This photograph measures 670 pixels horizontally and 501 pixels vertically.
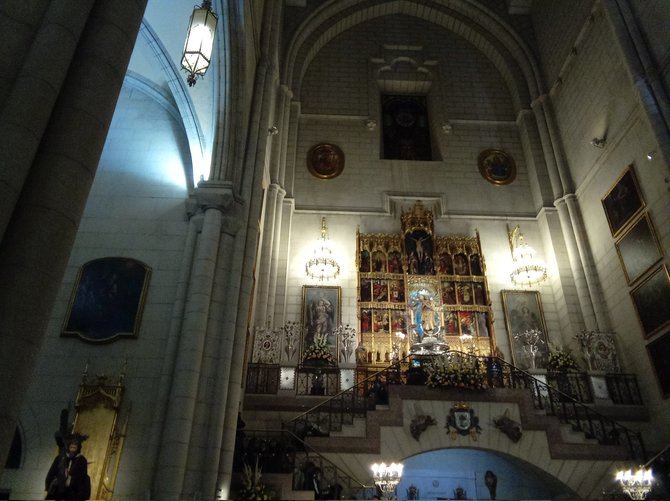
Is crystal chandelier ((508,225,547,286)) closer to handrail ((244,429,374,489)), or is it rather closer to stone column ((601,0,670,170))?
stone column ((601,0,670,170))

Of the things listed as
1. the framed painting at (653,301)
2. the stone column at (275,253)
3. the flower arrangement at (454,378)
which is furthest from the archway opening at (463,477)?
the stone column at (275,253)

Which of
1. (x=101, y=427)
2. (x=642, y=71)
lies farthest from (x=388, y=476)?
(x=642, y=71)

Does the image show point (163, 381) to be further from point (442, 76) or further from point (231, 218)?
point (442, 76)

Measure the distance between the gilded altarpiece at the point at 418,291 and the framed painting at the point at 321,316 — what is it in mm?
759

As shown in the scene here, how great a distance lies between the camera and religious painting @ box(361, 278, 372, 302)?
15789 millimetres

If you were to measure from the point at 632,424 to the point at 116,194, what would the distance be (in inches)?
510

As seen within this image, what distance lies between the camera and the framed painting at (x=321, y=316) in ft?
48.9

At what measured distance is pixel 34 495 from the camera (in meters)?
8.04

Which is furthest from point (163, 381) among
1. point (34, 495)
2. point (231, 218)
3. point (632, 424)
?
point (632, 424)

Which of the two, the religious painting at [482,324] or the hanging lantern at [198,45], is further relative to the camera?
the religious painting at [482,324]

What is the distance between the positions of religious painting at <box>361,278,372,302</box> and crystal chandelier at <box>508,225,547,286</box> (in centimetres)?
449

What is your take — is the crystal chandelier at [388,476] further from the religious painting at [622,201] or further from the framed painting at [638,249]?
the religious painting at [622,201]

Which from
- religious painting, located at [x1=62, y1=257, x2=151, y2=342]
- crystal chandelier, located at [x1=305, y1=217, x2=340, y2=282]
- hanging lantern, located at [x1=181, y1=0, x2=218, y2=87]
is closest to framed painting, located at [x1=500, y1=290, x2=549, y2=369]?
crystal chandelier, located at [x1=305, y1=217, x2=340, y2=282]

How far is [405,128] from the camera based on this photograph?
20078mm
